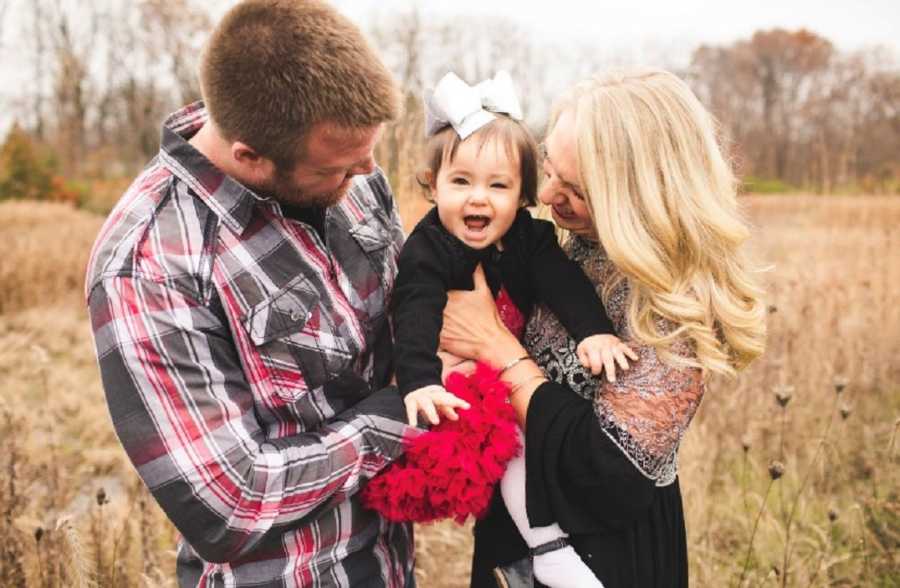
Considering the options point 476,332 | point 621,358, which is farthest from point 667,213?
point 476,332

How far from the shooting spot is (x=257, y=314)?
1.68 metres

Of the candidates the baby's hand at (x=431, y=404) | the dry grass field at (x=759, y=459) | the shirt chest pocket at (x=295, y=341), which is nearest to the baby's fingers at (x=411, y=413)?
the baby's hand at (x=431, y=404)

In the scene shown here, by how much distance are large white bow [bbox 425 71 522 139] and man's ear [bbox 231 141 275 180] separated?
2.26 feet

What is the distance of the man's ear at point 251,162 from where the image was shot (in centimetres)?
175

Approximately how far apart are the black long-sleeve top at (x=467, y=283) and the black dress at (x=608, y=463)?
0.37ft

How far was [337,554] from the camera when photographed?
1.85m

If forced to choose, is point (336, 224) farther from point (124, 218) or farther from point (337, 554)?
point (337, 554)

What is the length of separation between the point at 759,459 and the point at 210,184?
3.72 meters

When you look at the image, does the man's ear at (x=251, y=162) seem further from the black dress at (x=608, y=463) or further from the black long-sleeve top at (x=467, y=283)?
the black dress at (x=608, y=463)

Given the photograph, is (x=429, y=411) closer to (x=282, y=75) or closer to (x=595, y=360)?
(x=595, y=360)

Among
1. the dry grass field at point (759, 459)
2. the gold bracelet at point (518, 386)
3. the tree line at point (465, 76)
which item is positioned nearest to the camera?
the gold bracelet at point (518, 386)

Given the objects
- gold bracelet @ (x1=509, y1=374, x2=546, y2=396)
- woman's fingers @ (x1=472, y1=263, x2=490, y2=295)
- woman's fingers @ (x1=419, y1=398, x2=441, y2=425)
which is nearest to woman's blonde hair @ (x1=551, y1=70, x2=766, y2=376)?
gold bracelet @ (x1=509, y1=374, x2=546, y2=396)

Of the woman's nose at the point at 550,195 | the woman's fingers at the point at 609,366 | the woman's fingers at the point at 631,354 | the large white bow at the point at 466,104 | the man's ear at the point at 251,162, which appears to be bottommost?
the woman's fingers at the point at 609,366

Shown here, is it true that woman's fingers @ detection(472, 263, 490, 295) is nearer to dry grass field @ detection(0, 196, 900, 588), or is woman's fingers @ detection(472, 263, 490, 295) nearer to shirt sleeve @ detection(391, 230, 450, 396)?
shirt sleeve @ detection(391, 230, 450, 396)
